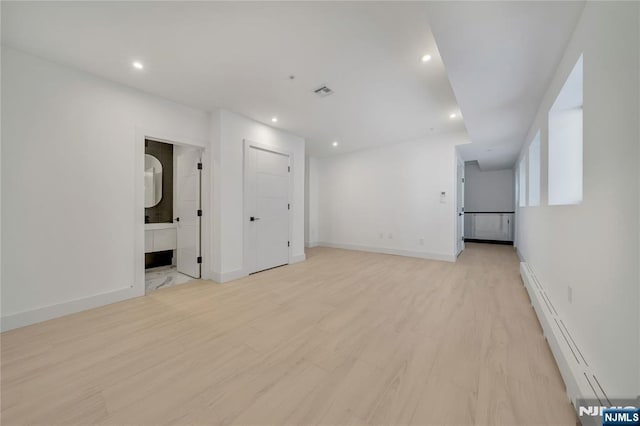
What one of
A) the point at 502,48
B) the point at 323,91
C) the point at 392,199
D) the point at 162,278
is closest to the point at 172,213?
the point at 162,278

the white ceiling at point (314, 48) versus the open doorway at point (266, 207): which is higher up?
the white ceiling at point (314, 48)

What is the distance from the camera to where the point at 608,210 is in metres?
1.11

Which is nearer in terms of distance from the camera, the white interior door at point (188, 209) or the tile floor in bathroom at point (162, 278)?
the tile floor in bathroom at point (162, 278)

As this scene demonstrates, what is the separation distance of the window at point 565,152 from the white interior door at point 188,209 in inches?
176

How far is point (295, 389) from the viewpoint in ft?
4.43

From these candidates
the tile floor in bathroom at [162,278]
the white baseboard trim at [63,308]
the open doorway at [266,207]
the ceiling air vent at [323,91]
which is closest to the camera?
the white baseboard trim at [63,308]

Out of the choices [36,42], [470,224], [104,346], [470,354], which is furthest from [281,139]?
[470,224]

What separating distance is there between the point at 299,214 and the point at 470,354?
3.65m

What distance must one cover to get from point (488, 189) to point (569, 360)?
729cm

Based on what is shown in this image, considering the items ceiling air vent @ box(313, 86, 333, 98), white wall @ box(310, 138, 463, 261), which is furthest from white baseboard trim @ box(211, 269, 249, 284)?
white wall @ box(310, 138, 463, 261)

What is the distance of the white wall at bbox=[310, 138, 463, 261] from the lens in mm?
4730

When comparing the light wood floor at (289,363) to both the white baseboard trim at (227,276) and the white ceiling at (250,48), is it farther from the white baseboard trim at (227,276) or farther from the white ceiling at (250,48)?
the white ceiling at (250,48)

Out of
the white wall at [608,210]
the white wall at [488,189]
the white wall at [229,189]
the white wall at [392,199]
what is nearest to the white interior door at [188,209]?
the white wall at [229,189]

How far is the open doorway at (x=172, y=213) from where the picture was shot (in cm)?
365
